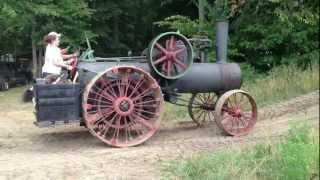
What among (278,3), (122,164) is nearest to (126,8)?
(278,3)

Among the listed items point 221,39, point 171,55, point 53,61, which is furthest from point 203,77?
point 53,61

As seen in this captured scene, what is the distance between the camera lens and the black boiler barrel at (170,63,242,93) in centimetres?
1180

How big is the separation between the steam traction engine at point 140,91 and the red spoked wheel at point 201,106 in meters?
0.73

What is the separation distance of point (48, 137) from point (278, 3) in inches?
316

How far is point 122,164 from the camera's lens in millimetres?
9570

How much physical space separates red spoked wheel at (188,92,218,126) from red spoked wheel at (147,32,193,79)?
1588mm

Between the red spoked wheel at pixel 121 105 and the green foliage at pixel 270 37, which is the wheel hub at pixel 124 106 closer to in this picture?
the red spoked wheel at pixel 121 105

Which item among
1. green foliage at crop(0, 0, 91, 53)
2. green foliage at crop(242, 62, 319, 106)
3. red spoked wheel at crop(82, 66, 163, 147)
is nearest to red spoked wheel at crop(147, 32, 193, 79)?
red spoked wheel at crop(82, 66, 163, 147)

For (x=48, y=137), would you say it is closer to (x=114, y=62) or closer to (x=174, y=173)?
(x=114, y=62)

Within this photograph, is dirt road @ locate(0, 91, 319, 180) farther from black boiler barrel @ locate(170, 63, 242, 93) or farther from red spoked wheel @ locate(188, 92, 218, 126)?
black boiler barrel @ locate(170, 63, 242, 93)

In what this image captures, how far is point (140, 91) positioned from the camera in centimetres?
1128

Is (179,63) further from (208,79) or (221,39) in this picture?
(221,39)

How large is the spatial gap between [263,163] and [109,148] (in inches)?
136

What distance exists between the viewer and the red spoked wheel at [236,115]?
11.9 meters
